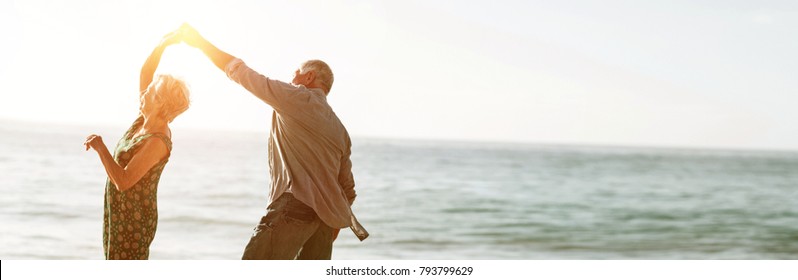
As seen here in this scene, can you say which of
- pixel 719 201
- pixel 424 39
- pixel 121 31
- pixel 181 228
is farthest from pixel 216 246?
pixel 424 39

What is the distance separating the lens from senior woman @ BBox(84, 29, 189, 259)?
2641mm

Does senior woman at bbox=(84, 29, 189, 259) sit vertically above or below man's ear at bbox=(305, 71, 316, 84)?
below

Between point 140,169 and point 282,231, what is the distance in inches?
17.7

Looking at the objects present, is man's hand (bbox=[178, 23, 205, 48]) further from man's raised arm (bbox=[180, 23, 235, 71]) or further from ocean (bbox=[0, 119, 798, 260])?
ocean (bbox=[0, 119, 798, 260])

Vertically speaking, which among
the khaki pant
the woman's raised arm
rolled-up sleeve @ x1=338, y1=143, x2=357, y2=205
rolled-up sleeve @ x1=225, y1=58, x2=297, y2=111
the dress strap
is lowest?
the khaki pant

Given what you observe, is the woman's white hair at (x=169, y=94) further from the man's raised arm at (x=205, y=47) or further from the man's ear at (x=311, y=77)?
the man's ear at (x=311, y=77)

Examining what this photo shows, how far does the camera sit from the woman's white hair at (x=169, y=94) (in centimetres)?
266

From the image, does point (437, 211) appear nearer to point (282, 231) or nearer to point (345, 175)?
point (345, 175)

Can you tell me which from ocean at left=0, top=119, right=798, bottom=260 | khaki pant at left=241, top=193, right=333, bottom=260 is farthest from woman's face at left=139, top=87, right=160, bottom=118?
ocean at left=0, top=119, right=798, bottom=260

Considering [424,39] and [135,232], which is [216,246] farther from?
[424,39]

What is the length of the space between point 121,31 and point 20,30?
2.81 meters

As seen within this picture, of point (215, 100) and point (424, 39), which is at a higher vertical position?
point (424, 39)

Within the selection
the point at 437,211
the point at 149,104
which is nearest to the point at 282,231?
the point at 149,104

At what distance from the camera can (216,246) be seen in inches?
430
